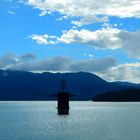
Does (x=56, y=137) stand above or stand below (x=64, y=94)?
below

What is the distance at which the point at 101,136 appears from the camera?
97062 millimetres

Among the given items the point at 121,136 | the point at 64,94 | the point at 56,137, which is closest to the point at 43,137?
the point at 56,137

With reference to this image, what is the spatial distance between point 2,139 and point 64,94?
258 ft

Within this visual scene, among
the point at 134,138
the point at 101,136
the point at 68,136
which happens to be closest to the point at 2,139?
the point at 68,136

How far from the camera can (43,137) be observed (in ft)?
313

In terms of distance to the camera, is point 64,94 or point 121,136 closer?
point 121,136

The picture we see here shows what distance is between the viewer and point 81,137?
3757 inches

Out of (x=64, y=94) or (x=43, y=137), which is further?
(x=64, y=94)

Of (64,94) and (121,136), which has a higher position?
(64,94)

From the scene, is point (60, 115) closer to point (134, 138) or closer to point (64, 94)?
point (64, 94)

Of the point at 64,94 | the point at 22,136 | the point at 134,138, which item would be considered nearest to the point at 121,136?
the point at 134,138

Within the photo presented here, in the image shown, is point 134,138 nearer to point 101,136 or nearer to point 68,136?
point 101,136

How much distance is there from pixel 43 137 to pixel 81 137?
8513 millimetres

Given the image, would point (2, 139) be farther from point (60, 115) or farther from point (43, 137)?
point (60, 115)
